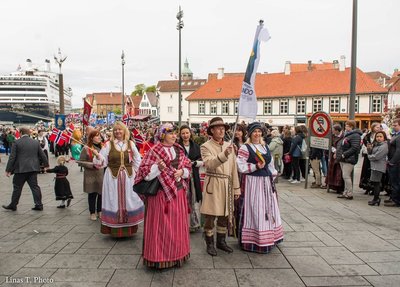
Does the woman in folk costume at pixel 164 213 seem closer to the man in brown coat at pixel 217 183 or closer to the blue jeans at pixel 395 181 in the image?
the man in brown coat at pixel 217 183

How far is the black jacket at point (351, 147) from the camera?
27.0 ft

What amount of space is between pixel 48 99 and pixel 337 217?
99.3 m

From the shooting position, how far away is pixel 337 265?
4363mm

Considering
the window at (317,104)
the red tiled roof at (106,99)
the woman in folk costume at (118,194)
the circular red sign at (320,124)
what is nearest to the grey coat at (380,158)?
the circular red sign at (320,124)

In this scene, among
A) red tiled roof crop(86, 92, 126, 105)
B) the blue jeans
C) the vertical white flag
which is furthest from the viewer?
red tiled roof crop(86, 92, 126, 105)

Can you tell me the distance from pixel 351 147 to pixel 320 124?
60.3 inches

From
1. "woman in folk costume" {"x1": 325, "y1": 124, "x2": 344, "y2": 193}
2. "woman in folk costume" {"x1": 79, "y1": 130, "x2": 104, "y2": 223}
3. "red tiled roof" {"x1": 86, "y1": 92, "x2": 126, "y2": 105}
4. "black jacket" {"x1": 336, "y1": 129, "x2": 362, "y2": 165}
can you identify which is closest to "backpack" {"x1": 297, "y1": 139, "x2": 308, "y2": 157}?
"woman in folk costume" {"x1": 325, "y1": 124, "x2": 344, "y2": 193}

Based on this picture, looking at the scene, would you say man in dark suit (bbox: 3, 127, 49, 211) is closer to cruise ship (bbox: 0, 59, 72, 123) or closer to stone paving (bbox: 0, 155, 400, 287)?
stone paving (bbox: 0, 155, 400, 287)

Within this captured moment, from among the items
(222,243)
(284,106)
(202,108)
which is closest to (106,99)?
(202,108)

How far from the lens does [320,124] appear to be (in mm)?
9664

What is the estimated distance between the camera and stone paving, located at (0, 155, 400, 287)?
13.0 ft

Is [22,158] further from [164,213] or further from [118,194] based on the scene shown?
[164,213]

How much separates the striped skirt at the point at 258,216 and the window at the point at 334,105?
43073mm

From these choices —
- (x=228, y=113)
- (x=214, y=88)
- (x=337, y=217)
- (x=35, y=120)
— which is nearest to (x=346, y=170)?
(x=337, y=217)
